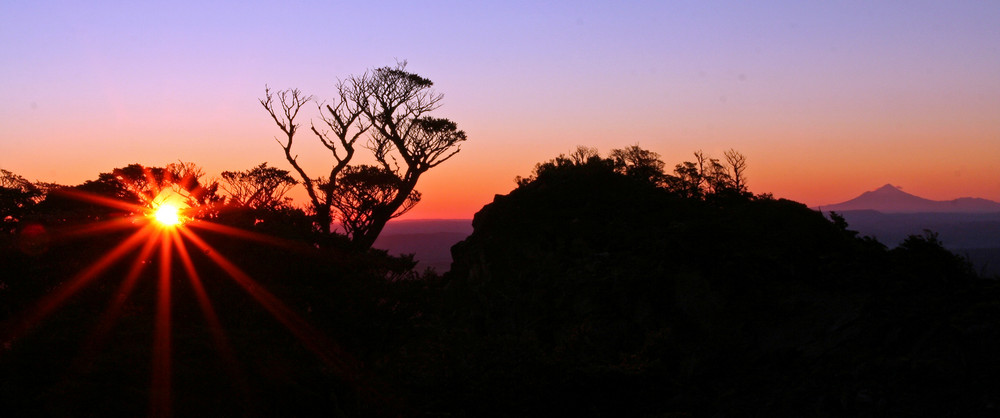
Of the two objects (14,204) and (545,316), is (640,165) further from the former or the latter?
(14,204)

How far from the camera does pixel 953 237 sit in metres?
185

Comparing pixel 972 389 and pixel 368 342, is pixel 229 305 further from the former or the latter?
pixel 972 389

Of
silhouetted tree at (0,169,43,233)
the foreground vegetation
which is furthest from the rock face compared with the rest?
silhouetted tree at (0,169,43,233)

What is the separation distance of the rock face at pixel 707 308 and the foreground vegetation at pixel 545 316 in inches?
2.2

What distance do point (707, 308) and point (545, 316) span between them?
197 inches

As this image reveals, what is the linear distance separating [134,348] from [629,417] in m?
8.27

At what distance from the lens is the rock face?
11508mm

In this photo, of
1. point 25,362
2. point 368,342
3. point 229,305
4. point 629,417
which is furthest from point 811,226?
point 25,362

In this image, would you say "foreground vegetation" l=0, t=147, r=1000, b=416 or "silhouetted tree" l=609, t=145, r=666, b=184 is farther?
"silhouetted tree" l=609, t=145, r=666, b=184

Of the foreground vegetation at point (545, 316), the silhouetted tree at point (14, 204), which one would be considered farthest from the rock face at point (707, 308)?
the silhouetted tree at point (14, 204)

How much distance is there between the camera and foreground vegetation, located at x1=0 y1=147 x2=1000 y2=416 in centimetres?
1125

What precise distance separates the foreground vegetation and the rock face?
0.05m

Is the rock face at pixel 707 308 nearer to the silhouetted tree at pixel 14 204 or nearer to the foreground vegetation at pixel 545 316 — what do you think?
the foreground vegetation at pixel 545 316

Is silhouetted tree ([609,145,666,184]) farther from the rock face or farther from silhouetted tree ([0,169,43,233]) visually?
silhouetted tree ([0,169,43,233])
